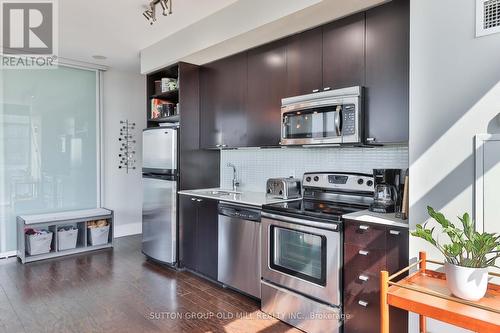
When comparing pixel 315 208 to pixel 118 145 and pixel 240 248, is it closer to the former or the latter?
pixel 240 248

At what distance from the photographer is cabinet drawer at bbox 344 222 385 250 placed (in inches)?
82.9

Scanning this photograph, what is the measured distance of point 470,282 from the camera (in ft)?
4.60

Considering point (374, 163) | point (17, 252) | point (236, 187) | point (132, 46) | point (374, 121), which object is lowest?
point (17, 252)

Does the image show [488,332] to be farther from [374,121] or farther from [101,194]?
[101,194]

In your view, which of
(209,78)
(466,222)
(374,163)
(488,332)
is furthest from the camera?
(209,78)

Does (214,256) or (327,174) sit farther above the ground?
(327,174)

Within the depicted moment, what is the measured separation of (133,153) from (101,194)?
2.91 feet

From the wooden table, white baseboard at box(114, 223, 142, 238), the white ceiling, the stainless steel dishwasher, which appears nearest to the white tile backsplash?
the stainless steel dishwasher

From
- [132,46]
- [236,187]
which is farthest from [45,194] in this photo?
[236,187]

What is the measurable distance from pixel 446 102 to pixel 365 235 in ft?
3.13

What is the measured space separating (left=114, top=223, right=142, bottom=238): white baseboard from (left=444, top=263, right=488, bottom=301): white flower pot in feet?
17.4

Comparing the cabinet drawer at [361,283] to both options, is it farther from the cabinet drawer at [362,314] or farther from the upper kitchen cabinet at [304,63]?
the upper kitchen cabinet at [304,63]

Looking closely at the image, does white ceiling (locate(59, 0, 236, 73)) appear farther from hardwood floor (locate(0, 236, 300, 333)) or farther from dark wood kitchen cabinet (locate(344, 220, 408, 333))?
hardwood floor (locate(0, 236, 300, 333))

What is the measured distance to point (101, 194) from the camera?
5383 millimetres
